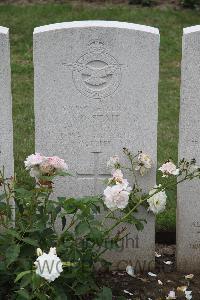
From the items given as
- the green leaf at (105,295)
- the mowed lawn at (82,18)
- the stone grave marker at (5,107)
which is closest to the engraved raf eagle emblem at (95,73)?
the stone grave marker at (5,107)

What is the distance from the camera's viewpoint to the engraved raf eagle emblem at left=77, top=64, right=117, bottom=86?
435 cm

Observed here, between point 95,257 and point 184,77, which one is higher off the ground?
point 184,77

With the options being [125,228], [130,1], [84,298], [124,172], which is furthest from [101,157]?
[130,1]

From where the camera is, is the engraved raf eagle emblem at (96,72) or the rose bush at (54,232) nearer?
the rose bush at (54,232)

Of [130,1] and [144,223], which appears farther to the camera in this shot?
[130,1]

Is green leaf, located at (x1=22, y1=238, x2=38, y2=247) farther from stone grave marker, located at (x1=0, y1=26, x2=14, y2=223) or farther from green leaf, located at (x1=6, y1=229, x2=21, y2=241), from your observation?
stone grave marker, located at (x1=0, y1=26, x2=14, y2=223)

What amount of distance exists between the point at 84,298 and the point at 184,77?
4.57 ft

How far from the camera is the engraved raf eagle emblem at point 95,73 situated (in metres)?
4.35

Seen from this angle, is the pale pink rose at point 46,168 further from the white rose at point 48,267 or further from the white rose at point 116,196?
the white rose at point 48,267

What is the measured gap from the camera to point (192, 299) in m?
4.43

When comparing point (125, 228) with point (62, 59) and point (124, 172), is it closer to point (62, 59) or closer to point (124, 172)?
point (124, 172)

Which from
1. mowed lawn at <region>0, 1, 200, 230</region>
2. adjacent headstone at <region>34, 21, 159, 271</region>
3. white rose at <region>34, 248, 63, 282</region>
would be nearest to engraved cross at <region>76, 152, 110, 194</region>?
adjacent headstone at <region>34, 21, 159, 271</region>

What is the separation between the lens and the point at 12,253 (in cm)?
373

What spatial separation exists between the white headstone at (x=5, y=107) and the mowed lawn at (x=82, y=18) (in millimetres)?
1253
